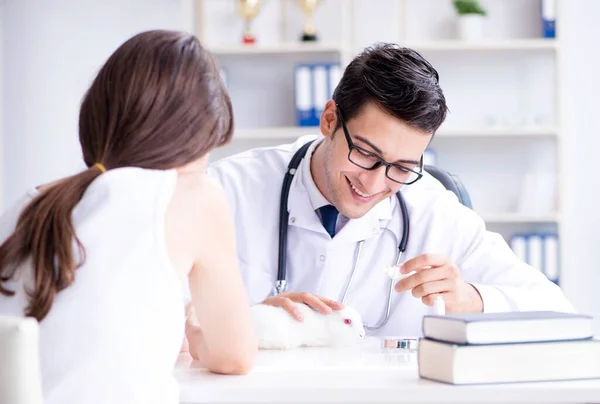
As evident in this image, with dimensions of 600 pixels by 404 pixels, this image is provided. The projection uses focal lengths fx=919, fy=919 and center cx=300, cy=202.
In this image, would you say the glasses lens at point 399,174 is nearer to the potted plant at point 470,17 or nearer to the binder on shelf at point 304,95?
the binder on shelf at point 304,95

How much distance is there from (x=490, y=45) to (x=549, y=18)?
33cm

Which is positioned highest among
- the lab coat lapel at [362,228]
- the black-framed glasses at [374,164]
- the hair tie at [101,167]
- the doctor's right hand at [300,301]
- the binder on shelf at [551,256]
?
the hair tie at [101,167]

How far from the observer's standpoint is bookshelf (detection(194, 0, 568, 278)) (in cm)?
441

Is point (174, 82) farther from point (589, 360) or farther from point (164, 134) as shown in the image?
point (589, 360)

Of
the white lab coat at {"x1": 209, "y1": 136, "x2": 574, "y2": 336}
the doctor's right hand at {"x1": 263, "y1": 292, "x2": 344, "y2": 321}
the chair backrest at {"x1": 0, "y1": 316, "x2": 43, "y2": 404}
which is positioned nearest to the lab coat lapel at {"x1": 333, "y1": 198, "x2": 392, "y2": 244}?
the white lab coat at {"x1": 209, "y1": 136, "x2": 574, "y2": 336}

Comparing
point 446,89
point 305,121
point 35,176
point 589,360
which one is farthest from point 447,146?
point 589,360

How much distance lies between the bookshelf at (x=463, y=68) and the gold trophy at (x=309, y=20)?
0.04m

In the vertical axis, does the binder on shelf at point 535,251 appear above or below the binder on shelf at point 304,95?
below

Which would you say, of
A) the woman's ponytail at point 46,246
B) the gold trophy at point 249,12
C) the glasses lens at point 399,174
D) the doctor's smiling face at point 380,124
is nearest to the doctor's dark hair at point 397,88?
the doctor's smiling face at point 380,124

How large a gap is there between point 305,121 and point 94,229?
10.0 feet

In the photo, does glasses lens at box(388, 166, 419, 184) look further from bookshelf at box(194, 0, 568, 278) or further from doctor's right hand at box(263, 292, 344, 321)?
bookshelf at box(194, 0, 568, 278)

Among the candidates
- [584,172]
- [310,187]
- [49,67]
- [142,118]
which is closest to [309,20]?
[49,67]

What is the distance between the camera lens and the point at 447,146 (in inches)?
175

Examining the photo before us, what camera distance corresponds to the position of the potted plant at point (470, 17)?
4.27 meters
